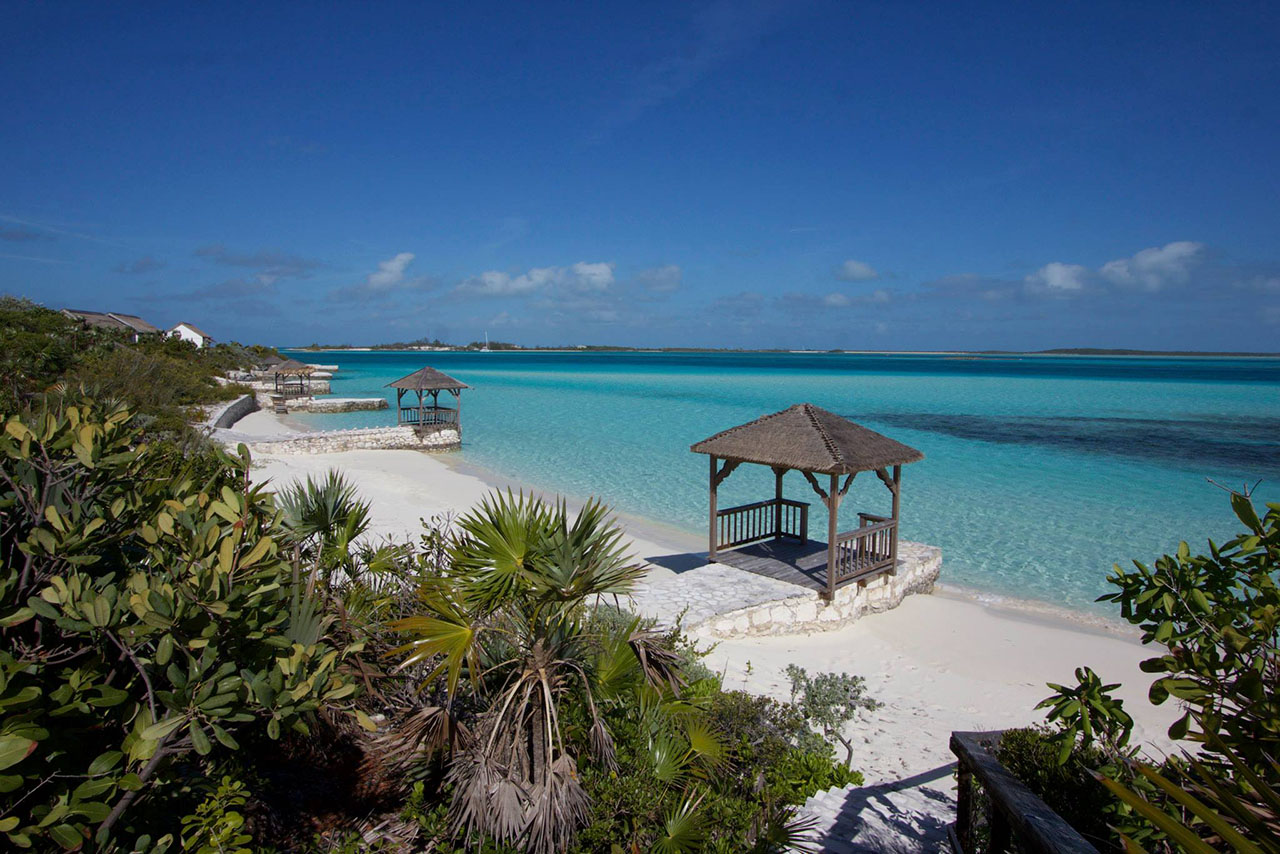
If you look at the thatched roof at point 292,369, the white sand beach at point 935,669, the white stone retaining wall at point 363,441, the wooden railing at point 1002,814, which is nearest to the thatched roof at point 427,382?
the white stone retaining wall at point 363,441

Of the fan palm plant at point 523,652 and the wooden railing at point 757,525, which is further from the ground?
the fan palm plant at point 523,652

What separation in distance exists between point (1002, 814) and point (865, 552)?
7.04m

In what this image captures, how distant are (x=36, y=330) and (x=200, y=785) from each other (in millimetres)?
28907

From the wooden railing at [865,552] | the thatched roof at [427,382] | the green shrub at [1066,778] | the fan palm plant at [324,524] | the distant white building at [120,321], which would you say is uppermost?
the distant white building at [120,321]

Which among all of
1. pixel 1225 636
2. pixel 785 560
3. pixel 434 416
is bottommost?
pixel 785 560

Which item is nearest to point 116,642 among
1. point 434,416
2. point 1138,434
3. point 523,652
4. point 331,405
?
point 523,652

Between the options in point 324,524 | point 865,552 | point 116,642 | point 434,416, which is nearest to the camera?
point 116,642

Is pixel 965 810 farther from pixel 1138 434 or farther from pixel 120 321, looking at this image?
pixel 120 321

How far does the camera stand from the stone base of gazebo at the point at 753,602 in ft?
26.4

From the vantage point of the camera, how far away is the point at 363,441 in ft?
74.9

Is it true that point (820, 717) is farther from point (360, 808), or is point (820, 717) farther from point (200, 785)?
point (200, 785)

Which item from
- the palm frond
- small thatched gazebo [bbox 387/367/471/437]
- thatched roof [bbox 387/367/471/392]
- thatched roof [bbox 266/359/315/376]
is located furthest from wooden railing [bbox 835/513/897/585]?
thatched roof [bbox 266/359/315/376]

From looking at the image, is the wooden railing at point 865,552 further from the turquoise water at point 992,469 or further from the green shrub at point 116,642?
the green shrub at point 116,642

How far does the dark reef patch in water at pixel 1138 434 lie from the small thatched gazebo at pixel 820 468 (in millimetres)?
20059
